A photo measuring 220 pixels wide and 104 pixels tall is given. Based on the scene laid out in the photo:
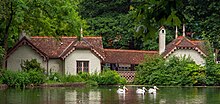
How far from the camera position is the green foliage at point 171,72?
4147 centimetres

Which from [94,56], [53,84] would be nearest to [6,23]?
[53,84]

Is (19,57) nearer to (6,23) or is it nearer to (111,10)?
(6,23)

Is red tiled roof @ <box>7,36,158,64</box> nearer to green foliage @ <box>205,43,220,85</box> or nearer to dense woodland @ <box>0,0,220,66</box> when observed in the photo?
dense woodland @ <box>0,0,220,66</box>

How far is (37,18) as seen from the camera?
37.5 meters

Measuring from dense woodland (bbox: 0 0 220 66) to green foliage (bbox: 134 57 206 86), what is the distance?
2745mm

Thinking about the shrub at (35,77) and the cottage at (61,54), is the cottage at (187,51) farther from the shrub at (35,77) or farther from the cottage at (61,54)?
the shrub at (35,77)

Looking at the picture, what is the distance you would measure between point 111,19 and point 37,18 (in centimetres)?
1700

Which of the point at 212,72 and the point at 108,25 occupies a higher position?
the point at 108,25

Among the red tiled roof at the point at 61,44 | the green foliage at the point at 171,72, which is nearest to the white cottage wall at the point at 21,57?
the red tiled roof at the point at 61,44

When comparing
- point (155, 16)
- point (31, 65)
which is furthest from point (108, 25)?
point (155, 16)

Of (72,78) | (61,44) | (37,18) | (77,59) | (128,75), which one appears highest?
(37,18)

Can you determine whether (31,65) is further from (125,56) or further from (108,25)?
Result: (108,25)

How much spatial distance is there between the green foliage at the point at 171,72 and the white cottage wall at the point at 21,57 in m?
8.62

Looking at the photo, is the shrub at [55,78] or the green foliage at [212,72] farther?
the green foliage at [212,72]
